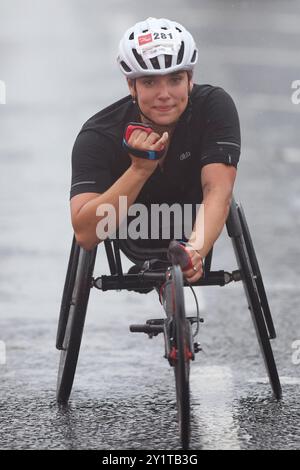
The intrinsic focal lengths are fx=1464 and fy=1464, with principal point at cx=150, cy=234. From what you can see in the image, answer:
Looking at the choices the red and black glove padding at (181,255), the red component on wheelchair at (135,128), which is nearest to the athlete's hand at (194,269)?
the red and black glove padding at (181,255)

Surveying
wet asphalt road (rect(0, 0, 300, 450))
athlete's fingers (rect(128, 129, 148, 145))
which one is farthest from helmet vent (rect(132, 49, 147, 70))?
wet asphalt road (rect(0, 0, 300, 450))

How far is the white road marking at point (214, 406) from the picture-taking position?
21.3 ft

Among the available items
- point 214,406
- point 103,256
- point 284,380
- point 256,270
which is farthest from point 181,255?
point 103,256

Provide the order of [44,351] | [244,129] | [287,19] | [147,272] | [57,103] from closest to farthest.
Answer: [147,272] < [44,351] < [244,129] < [57,103] < [287,19]

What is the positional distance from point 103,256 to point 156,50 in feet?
18.9

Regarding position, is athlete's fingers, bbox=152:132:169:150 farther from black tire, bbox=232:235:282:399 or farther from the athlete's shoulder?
black tire, bbox=232:235:282:399

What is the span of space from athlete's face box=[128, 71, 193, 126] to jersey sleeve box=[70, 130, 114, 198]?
257mm

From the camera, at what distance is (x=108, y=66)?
2098 centimetres

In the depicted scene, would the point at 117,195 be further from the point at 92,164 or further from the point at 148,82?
the point at 148,82
